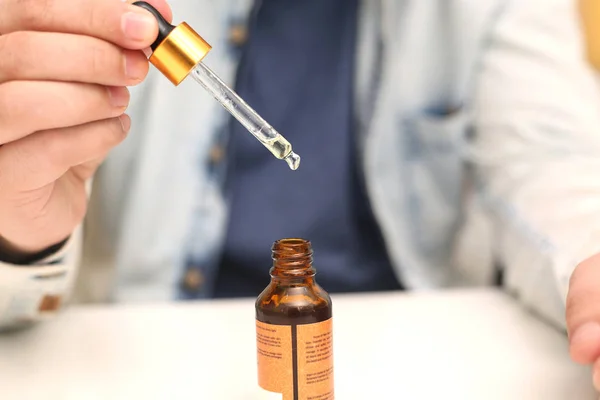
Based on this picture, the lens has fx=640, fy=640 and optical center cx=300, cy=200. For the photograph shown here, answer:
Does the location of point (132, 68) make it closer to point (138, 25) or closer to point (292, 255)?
point (138, 25)

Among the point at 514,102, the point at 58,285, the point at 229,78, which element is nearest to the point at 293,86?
the point at 229,78

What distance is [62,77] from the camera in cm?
36

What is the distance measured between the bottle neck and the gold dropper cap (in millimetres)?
109

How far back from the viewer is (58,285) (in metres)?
0.54

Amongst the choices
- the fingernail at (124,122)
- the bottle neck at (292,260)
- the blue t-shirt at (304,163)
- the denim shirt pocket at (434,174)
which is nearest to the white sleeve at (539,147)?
the denim shirt pocket at (434,174)

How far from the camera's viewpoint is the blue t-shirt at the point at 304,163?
2.35ft

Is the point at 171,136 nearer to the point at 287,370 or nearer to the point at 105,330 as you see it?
the point at 105,330

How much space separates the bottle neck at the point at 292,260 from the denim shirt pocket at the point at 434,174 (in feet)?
1.33

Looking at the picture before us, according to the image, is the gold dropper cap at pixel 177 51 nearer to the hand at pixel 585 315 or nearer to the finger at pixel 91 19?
the finger at pixel 91 19

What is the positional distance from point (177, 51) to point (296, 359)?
181 millimetres

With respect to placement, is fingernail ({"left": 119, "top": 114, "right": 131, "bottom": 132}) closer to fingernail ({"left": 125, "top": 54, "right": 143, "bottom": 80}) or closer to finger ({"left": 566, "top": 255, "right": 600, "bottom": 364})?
fingernail ({"left": 125, "top": 54, "right": 143, "bottom": 80})

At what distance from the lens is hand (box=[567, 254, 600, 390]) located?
1.19 ft

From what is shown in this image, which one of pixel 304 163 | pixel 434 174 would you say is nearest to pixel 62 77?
pixel 304 163

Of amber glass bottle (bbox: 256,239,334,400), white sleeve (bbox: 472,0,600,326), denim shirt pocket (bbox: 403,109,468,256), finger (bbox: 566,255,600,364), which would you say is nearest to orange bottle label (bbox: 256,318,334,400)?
amber glass bottle (bbox: 256,239,334,400)
